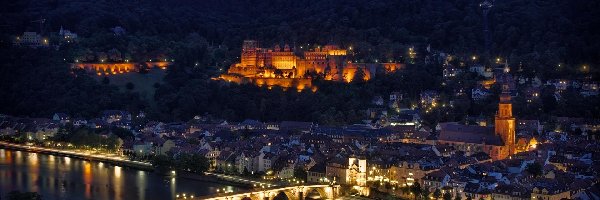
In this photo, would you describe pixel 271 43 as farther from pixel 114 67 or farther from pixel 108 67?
pixel 108 67

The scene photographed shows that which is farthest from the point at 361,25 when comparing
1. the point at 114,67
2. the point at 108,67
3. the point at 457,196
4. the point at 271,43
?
the point at 457,196

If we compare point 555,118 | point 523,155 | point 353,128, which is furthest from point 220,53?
point 523,155

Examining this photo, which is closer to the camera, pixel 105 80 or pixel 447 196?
pixel 447 196

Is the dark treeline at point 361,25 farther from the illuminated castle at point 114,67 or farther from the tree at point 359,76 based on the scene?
the tree at point 359,76

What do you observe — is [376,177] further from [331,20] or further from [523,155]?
[331,20]

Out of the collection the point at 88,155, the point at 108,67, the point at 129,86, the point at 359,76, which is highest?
the point at 108,67
